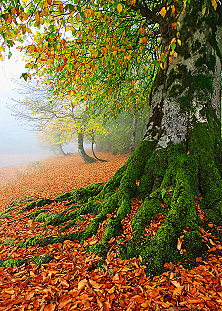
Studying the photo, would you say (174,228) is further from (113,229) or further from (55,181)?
(55,181)

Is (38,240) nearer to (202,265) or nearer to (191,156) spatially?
(202,265)

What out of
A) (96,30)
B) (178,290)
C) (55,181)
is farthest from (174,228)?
(55,181)

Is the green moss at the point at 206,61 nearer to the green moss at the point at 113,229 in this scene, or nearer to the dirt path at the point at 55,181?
the green moss at the point at 113,229

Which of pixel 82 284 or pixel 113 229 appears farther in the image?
pixel 113 229

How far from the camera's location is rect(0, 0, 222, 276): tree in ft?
8.02

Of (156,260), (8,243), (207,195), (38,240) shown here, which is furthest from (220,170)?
(8,243)

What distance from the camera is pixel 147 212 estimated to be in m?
2.83

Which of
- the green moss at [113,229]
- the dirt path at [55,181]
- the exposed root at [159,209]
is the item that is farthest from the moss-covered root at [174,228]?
the dirt path at [55,181]

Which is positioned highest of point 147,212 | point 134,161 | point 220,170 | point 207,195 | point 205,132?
point 205,132

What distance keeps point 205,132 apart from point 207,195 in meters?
1.24

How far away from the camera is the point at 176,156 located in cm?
312

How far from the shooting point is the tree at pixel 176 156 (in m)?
2.45

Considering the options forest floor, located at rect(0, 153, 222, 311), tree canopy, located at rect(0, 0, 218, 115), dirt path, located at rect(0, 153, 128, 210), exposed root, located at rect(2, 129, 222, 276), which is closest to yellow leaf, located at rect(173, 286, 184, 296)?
forest floor, located at rect(0, 153, 222, 311)

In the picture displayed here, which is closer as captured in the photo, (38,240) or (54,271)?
(54,271)
